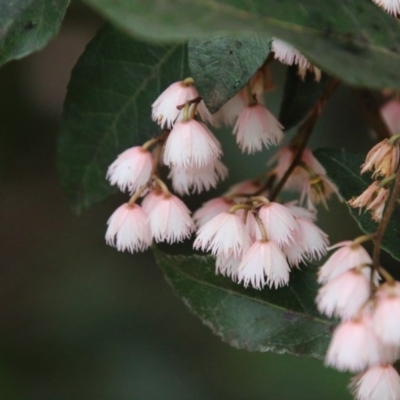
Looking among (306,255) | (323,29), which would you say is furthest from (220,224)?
(323,29)

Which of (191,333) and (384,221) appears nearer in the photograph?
(384,221)

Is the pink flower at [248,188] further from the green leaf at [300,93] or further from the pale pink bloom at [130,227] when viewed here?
the pale pink bloom at [130,227]

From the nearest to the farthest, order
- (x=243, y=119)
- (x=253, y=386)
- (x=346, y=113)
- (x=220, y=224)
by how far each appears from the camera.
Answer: (x=220, y=224), (x=243, y=119), (x=253, y=386), (x=346, y=113)

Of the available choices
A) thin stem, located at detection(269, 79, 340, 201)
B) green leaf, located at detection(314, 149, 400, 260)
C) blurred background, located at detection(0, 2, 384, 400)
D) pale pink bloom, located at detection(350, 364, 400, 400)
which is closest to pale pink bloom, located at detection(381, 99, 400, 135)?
thin stem, located at detection(269, 79, 340, 201)

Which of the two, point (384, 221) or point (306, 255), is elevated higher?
point (384, 221)

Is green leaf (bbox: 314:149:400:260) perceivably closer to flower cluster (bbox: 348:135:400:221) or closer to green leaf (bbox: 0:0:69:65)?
flower cluster (bbox: 348:135:400:221)

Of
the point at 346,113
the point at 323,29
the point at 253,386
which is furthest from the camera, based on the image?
the point at 346,113

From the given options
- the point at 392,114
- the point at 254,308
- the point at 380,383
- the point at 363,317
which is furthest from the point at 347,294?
the point at 392,114

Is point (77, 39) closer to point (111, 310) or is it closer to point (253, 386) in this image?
point (111, 310)
